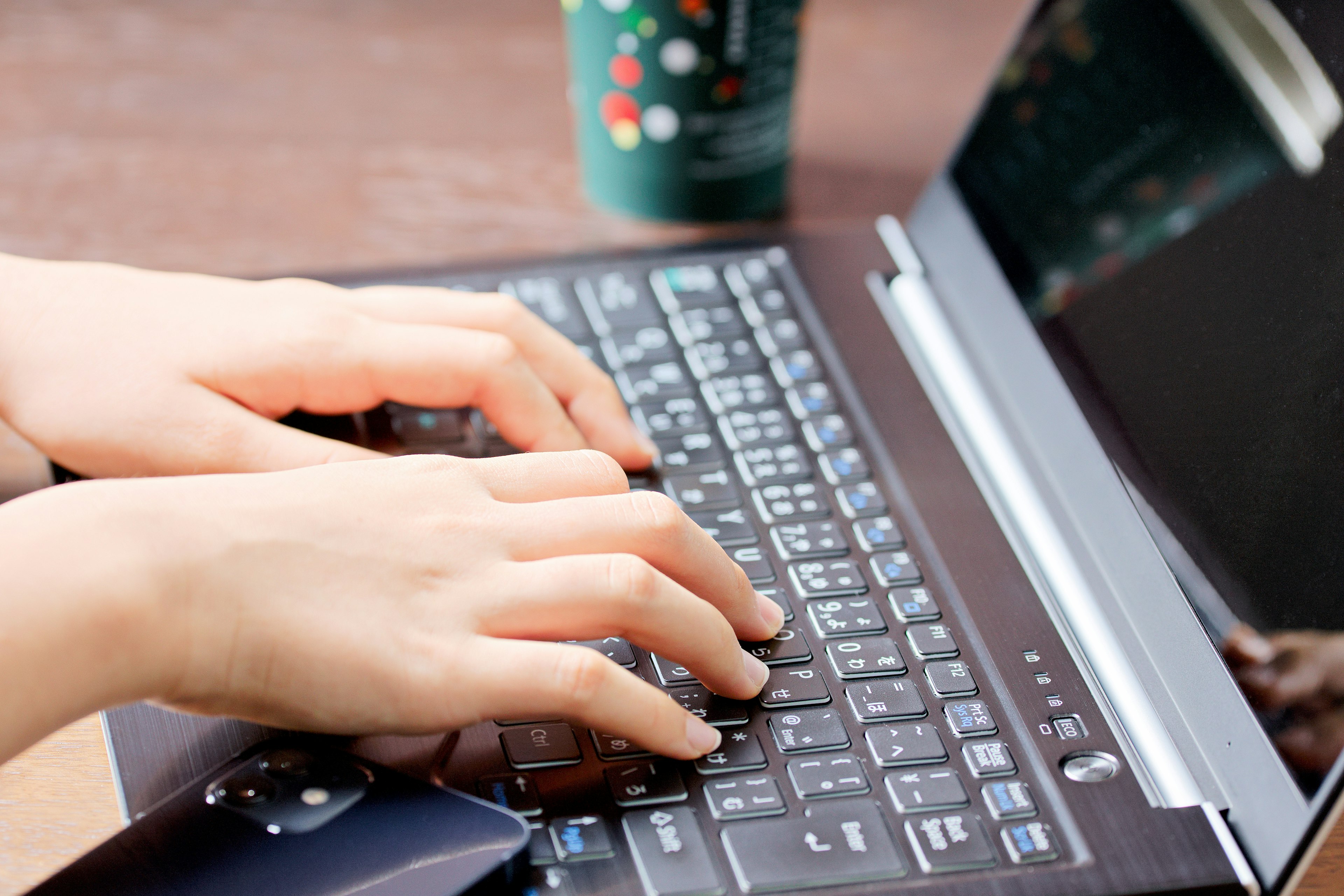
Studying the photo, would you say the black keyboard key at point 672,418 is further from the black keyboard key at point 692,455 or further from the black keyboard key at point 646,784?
the black keyboard key at point 646,784

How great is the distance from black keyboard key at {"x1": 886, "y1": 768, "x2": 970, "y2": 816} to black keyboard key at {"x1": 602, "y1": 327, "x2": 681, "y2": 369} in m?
0.28

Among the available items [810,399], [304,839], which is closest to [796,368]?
[810,399]

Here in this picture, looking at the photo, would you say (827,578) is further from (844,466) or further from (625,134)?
(625,134)

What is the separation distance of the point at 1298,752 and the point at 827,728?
160 mm

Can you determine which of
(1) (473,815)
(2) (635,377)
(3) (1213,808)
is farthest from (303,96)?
(3) (1213,808)

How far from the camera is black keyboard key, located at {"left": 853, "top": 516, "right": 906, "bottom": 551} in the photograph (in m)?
0.52

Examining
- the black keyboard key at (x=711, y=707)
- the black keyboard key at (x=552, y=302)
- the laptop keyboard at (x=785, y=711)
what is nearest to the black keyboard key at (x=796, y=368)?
the laptop keyboard at (x=785, y=711)

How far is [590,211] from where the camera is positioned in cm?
78

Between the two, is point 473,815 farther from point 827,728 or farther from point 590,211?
point 590,211

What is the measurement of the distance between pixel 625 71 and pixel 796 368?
22 cm

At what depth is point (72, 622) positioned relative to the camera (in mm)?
349

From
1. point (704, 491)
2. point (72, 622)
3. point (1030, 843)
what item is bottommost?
point (1030, 843)

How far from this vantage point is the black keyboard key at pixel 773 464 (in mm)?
550

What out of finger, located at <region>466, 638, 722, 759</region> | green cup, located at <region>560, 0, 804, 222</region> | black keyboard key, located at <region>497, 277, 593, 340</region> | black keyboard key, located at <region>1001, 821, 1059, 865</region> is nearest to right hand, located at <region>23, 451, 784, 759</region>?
finger, located at <region>466, 638, 722, 759</region>
